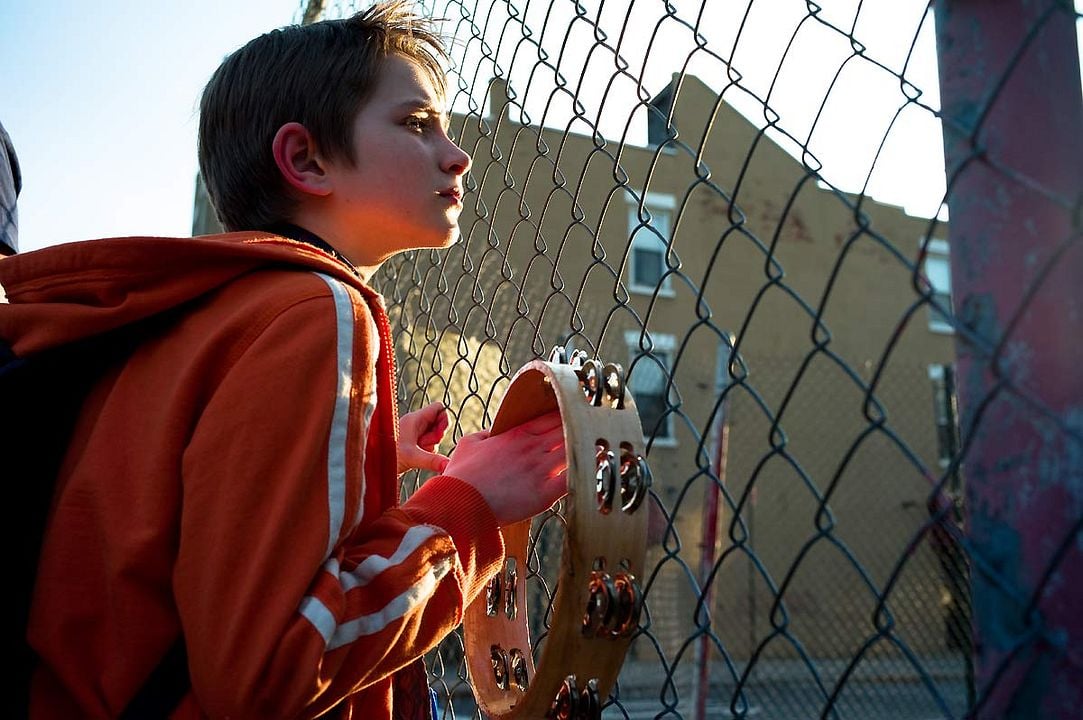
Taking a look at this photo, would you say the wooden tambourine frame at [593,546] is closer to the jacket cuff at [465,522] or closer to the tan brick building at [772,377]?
the jacket cuff at [465,522]

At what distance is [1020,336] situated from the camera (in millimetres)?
900

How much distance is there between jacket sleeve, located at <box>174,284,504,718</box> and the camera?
3.52 feet

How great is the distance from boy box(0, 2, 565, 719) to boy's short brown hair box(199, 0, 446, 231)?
36cm

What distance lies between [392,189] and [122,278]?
467mm

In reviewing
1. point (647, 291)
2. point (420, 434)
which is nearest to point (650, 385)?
point (647, 291)

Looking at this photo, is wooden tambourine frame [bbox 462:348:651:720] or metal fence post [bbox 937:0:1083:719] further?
wooden tambourine frame [bbox 462:348:651:720]

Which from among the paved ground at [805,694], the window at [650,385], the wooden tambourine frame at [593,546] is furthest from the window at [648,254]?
the wooden tambourine frame at [593,546]

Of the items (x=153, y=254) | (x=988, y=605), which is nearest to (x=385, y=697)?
(x=153, y=254)

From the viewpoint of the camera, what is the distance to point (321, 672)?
1114 mm

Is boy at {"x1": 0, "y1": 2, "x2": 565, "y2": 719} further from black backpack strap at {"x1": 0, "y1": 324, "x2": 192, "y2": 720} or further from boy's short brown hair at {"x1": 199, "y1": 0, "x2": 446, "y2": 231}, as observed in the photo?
boy's short brown hair at {"x1": 199, "y1": 0, "x2": 446, "y2": 231}

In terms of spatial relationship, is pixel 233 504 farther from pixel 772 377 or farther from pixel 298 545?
pixel 772 377

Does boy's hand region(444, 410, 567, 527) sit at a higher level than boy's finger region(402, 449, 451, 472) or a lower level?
higher

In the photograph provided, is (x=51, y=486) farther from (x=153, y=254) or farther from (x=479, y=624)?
(x=479, y=624)

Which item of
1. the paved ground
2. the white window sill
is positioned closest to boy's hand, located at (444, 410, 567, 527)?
the paved ground
